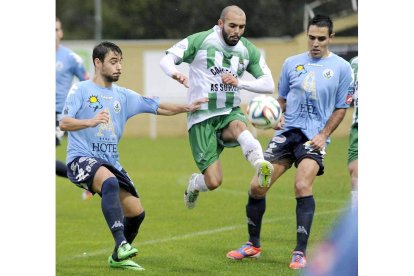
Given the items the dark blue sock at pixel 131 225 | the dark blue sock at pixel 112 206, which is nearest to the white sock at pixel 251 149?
the dark blue sock at pixel 131 225

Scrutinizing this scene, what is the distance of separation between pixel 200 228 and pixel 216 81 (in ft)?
8.65

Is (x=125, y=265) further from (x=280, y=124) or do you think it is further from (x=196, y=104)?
(x=280, y=124)

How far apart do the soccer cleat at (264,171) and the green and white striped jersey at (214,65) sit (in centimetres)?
82

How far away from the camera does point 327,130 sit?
8.09 metres

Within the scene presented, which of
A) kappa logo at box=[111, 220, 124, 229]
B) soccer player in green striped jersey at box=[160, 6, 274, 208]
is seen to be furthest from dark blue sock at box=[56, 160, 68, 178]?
kappa logo at box=[111, 220, 124, 229]

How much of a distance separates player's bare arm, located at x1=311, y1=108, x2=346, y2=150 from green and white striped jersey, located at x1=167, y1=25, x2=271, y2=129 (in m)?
0.67

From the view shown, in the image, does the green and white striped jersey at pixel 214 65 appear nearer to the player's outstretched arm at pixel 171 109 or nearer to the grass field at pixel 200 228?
the player's outstretched arm at pixel 171 109

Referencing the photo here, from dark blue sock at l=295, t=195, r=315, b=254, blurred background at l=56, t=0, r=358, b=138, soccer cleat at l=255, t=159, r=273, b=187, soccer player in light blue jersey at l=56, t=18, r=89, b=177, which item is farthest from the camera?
soccer player in light blue jersey at l=56, t=18, r=89, b=177

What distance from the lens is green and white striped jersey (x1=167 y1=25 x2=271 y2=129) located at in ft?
26.9

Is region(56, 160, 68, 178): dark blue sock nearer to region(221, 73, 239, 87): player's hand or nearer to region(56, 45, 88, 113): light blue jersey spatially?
region(56, 45, 88, 113): light blue jersey

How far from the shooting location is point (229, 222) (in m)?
10.7

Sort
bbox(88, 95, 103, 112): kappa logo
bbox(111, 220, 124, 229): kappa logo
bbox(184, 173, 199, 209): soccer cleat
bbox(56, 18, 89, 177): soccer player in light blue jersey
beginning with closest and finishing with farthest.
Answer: bbox(111, 220, 124, 229): kappa logo, bbox(88, 95, 103, 112): kappa logo, bbox(184, 173, 199, 209): soccer cleat, bbox(56, 18, 89, 177): soccer player in light blue jersey
